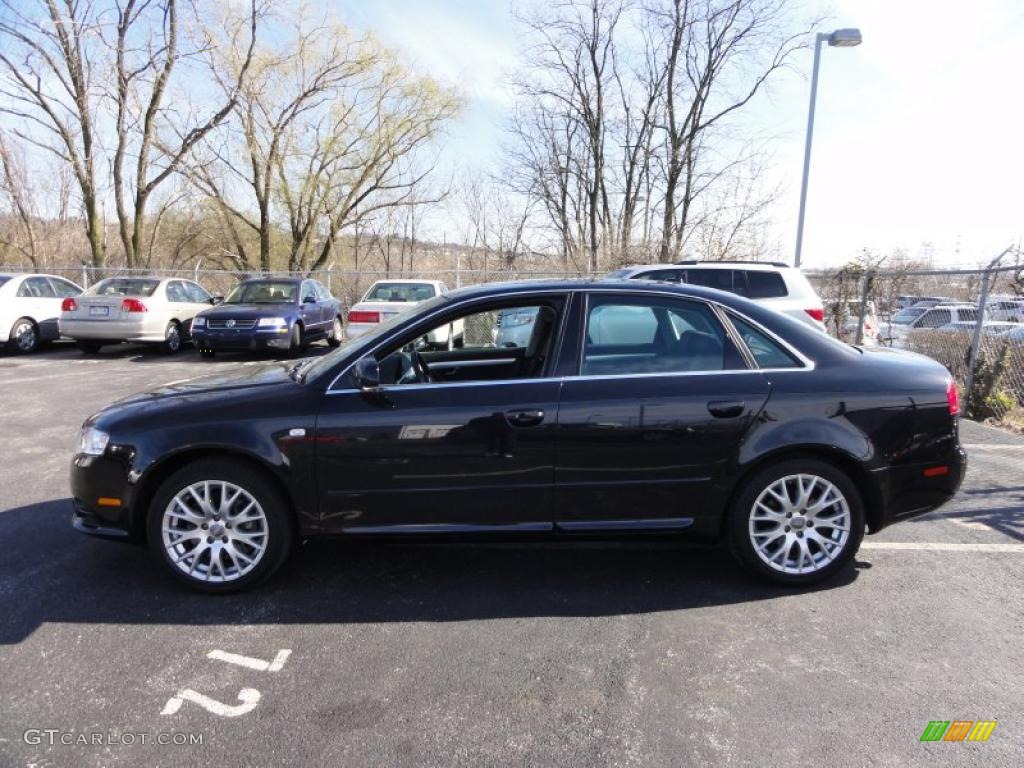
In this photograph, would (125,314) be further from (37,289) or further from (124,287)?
(37,289)

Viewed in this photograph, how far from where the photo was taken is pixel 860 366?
138 inches

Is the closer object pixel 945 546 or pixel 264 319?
pixel 945 546

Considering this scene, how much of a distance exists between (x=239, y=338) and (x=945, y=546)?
37.2ft

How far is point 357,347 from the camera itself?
11.6ft

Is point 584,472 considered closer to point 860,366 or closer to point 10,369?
point 860,366

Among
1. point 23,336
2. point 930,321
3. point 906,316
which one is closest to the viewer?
point 930,321

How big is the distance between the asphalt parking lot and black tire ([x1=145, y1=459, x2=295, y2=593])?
0.33ft

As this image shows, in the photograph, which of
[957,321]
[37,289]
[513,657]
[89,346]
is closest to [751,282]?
[957,321]

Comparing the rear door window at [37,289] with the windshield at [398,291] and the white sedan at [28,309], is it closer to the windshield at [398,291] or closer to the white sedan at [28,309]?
the white sedan at [28,309]

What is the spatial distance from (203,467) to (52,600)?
3.37 ft

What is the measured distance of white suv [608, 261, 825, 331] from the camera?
8.60m

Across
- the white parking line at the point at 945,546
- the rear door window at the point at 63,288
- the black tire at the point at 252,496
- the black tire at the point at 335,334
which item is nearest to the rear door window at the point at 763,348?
the white parking line at the point at 945,546

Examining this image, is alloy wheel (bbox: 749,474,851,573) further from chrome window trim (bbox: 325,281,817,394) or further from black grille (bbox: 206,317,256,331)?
black grille (bbox: 206,317,256,331)

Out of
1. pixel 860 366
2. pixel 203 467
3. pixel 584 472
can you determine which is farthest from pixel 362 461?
pixel 860 366
